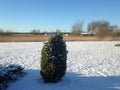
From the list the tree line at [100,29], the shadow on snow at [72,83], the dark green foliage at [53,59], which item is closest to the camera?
the shadow on snow at [72,83]

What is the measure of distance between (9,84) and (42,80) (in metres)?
1.38

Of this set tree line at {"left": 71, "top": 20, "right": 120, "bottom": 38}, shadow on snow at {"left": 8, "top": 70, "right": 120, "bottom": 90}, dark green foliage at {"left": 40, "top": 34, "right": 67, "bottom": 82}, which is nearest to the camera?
shadow on snow at {"left": 8, "top": 70, "right": 120, "bottom": 90}

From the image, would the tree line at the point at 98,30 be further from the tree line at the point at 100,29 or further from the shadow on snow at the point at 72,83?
the shadow on snow at the point at 72,83

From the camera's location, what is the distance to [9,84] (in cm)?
893

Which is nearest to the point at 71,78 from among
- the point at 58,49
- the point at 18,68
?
the point at 58,49

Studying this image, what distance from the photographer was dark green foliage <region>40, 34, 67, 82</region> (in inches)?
348

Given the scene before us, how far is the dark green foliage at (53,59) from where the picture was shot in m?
8.83

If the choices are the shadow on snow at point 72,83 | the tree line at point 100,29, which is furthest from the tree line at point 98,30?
the shadow on snow at point 72,83

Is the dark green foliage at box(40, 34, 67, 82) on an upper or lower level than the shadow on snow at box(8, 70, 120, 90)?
upper

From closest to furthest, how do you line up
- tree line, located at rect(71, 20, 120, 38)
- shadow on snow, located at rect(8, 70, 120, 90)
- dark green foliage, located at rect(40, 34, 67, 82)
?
1. shadow on snow, located at rect(8, 70, 120, 90)
2. dark green foliage, located at rect(40, 34, 67, 82)
3. tree line, located at rect(71, 20, 120, 38)

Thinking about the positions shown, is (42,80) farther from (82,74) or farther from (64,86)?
(82,74)

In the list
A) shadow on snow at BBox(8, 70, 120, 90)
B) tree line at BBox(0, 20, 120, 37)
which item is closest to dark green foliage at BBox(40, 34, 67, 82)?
shadow on snow at BBox(8, 70, 120, 90)

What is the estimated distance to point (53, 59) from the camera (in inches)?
348

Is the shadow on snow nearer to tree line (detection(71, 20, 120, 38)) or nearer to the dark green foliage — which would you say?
the dark green foliage
